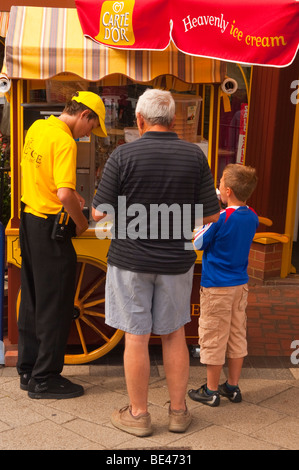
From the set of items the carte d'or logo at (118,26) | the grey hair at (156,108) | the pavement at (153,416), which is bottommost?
the pavement at (153,416)

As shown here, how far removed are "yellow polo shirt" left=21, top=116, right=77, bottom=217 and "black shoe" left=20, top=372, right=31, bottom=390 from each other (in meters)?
1.05

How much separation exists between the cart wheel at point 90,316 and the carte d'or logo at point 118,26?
1459 millimetres

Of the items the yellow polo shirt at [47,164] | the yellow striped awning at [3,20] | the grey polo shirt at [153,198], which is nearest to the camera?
the grey polo shirt at [153,198]

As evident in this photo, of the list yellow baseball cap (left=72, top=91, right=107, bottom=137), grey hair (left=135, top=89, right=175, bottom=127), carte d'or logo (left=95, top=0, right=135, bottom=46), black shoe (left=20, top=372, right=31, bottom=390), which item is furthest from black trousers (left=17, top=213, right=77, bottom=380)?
carte d'or logo (left=95, top=0, right=135, bottom=46)

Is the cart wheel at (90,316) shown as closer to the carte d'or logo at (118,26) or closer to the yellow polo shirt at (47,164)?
the yellow polo shirt at (47,164)

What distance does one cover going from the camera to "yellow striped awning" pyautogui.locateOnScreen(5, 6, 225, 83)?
4.41 metres

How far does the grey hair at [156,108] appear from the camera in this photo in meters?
3.65

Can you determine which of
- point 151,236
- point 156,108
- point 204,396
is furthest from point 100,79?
point 204,396

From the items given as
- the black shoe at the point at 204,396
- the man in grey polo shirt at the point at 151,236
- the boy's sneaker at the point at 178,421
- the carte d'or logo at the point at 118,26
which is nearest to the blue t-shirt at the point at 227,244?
the man in grey polo shirt at the point at 151,236

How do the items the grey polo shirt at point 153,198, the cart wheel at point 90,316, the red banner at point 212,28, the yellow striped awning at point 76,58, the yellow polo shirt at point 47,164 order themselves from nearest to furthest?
the grey polo shirt at point 153,198
the yellow polo shirt at point 47,164
the red banner at point 212,28
the yellow striped awning at point 76,58
the cart wheel at point 90,316

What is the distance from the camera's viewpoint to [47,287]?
4.26 m

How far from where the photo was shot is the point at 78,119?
4262 mm
